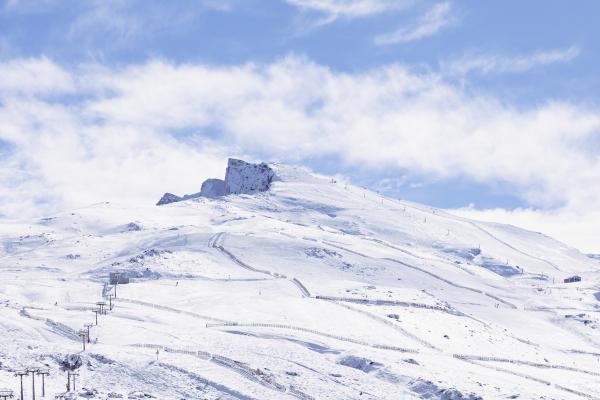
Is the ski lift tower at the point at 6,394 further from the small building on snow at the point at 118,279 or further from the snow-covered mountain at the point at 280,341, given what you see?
the small building on snow at the point at 118,279

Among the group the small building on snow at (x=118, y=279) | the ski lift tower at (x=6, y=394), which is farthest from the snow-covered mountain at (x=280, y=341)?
the ski lift tower at (x=6, y=394)

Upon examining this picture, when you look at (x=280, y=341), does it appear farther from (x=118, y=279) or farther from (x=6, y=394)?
(x=118, y=279)

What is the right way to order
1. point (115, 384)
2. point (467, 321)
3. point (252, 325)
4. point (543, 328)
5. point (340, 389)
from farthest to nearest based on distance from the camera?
point (543, 328), point (467, 321), point (252, 325), point (340, 389), point (115, 384)

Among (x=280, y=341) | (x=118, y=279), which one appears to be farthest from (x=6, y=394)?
(x=118, y=279)

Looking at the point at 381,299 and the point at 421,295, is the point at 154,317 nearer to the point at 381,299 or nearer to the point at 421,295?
the point at 381,299

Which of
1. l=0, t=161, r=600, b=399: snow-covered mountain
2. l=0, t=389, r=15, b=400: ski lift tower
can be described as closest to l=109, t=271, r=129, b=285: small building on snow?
l=0, t=161, r=600, b=399: snow-covered mountain

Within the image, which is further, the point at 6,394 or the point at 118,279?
the point at 118,279

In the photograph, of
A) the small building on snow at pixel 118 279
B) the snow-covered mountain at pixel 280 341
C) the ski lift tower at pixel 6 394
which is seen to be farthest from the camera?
the small building on snow at pixel 118 279

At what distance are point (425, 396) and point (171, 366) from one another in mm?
25818

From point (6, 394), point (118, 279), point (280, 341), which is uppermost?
point (118, 279)

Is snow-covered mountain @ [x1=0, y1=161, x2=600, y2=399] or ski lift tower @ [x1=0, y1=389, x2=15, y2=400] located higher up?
snow-covered mountain @ [x1=0, y1=161, x2=600, y2=399]

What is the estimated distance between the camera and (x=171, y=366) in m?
96.9

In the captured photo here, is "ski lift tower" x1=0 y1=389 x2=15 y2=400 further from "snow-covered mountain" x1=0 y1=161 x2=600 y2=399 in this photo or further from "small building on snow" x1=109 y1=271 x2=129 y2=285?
"small building on snow" x1=109 y1=271 x2=129 y2=285

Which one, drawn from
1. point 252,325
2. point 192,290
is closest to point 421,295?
point 192,290
